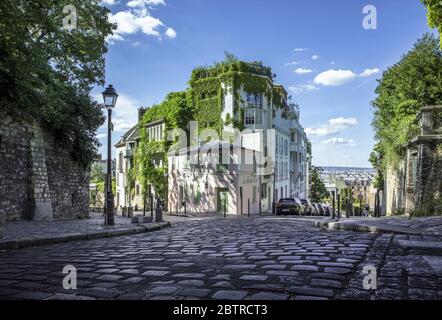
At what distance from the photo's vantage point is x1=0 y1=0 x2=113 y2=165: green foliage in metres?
12.6

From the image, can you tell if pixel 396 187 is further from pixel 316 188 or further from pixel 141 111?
pixel 316 188

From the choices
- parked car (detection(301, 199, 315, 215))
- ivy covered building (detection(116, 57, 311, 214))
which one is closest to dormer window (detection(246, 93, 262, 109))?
ivy covered building (detection(116, 57, 311, 214))

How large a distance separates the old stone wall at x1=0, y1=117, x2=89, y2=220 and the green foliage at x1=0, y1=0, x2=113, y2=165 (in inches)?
24.8

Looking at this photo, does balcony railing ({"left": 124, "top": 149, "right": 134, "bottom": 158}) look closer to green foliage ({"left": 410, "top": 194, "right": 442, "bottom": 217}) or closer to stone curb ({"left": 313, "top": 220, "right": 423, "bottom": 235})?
green foliage ({"left": 410, "top": 194, "right": 442, "bottom": 217})

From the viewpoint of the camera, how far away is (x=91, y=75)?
2245cm

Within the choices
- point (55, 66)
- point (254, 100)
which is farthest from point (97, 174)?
point (55, 66)

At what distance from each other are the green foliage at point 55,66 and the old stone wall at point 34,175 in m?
0.63

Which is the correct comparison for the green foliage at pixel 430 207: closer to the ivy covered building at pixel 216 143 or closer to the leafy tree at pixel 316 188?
the ivy covered building at pixel 216 143

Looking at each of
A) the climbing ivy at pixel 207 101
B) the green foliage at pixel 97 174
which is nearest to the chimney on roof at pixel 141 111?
the climbing ivy at pixel 207 101

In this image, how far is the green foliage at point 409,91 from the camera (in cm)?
2288
